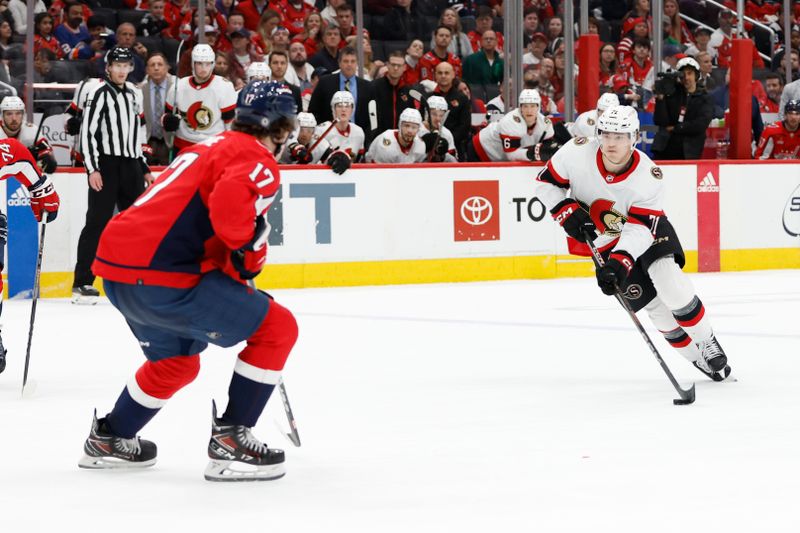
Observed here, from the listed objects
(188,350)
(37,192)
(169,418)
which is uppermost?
(37,192)

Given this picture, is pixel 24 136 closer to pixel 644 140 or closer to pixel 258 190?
pixel 644 140

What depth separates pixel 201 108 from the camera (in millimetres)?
10039

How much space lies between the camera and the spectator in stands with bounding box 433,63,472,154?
1131 centimetres

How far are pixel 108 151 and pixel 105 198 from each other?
319 mm

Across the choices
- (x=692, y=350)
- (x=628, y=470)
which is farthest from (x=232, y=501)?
(x=692, y=350)

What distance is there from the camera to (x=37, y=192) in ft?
19.4

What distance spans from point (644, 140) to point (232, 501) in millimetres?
9164

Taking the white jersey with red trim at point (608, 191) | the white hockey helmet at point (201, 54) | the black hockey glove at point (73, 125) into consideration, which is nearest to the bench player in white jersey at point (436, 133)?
the white hockey helmet at point (201, 54)

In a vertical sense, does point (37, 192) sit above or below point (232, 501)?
above

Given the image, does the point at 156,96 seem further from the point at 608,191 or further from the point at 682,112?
the point at 608,191

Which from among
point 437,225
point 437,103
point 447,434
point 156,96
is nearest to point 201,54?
point 156,96

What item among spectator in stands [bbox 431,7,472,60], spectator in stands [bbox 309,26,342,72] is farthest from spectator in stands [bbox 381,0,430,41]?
spectator in stands [bbox 309,26,342,72]

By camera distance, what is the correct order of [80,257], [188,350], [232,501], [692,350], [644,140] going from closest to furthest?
1. [232,501]
2. [188,350]
3. [692,350]
4. [80,257]
5. [644,140]

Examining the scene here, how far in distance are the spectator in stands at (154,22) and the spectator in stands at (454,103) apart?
2319 mm
